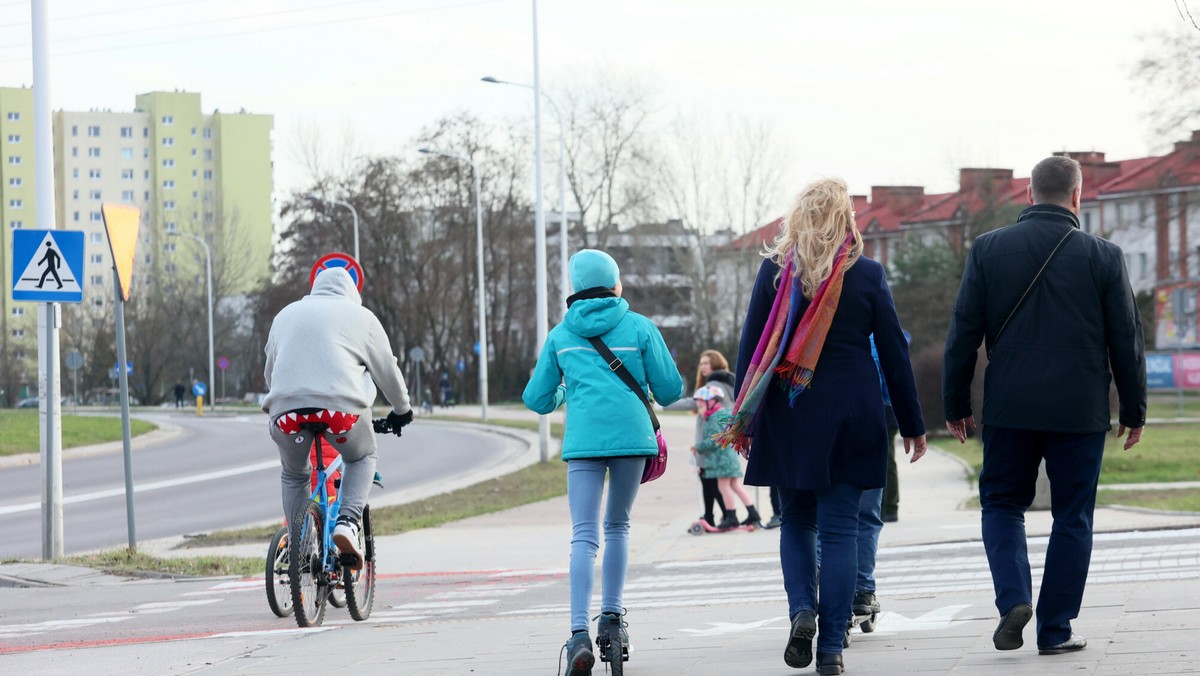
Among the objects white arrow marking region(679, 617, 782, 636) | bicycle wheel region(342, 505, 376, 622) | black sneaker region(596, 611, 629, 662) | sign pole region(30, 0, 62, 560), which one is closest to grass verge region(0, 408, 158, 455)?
sign pole region(30, 0, 62, 560)

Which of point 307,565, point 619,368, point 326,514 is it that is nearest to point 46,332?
point 326,514

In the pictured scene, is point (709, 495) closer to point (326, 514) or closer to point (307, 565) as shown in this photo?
point (326, 514)

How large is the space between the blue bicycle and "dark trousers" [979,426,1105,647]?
11.5ft

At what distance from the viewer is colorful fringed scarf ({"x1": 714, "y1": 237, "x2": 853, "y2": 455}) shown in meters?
5.67

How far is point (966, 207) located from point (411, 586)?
57541mm

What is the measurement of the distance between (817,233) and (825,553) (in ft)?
3.86

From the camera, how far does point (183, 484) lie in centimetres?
2509

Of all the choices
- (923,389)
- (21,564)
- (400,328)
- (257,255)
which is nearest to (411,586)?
(21,564)

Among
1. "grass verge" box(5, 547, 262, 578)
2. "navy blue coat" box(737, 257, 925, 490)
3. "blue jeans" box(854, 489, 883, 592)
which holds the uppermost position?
"navy blue coat" box(737, 257, 925, 490)

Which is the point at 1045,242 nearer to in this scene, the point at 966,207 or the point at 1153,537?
the point at 1153,537

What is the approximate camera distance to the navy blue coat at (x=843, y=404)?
18.6 ft

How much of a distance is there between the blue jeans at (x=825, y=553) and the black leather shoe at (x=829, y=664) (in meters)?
0.02

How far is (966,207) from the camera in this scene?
215ft

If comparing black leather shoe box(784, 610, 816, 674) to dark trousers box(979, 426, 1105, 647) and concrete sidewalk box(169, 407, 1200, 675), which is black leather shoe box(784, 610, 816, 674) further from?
dark trousers box(979, 426, 1105, 647)
